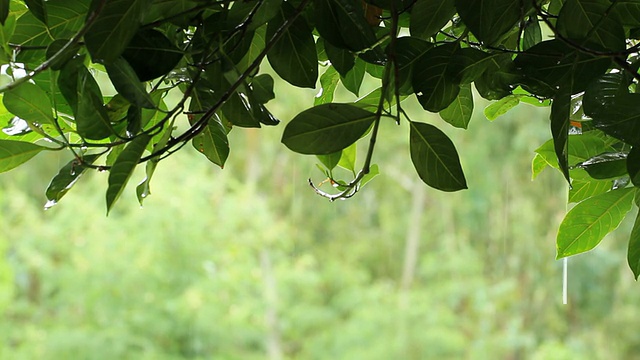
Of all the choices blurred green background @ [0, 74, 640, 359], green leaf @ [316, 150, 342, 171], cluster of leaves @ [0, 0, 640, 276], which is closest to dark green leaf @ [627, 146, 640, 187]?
cluster of leaves @ [0, 0, 640, 276]

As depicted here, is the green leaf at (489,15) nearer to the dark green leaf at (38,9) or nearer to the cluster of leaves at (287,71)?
the cluster of leaves at (287,71)

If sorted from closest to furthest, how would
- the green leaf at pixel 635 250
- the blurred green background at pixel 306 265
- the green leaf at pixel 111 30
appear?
the green leaf at pixel 111 30
the green leaf at pixel 635 250
the blurred green background at pixel 306 265

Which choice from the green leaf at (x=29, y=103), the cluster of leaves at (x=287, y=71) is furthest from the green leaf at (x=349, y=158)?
the green leaf at (x=29, y=103)

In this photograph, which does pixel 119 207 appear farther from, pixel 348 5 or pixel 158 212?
pixel 348 5

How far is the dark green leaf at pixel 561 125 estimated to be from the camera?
0.23 m

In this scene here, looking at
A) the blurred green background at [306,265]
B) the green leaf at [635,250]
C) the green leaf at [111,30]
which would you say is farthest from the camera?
the blurred green background at [306,265]

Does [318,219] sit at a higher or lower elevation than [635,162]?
higher

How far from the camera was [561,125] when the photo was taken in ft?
0.77

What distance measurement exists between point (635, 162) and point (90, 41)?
17 cm

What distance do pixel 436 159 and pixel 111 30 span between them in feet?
0.36

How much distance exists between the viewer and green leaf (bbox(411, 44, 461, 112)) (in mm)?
265

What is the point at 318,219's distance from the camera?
6.49 meters

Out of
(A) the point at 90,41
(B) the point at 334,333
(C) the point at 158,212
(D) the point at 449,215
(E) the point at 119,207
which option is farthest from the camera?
Result: (D) the point at 449,215

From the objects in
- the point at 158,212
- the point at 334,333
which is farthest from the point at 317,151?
the point at 334,333
